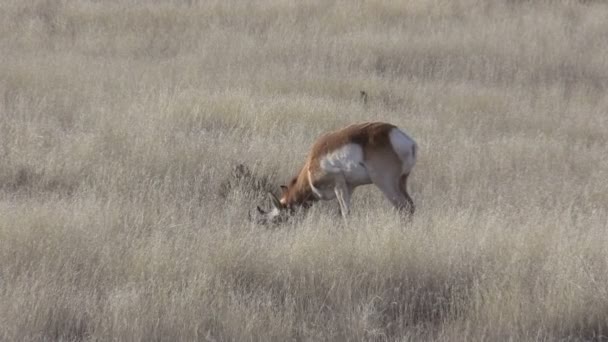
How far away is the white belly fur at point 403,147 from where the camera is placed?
818cm

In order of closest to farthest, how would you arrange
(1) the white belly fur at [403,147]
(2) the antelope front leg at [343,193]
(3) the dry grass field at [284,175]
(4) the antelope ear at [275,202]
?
(3) the dry grass field at [284,175] < (1) the white belly fur at [403,147] < (2) the antelope front leg at [343,193] < (4) the antelope ear at [275,202]

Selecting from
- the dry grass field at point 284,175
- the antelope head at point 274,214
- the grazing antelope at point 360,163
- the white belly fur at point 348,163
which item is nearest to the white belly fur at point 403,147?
the grazing antelope at point 360,163

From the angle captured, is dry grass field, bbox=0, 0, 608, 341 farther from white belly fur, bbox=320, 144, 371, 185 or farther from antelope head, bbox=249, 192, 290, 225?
white belly fur, bbox=320, 144, 371, 185

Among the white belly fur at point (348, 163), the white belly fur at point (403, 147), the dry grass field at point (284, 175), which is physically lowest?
the dry grass field at point (284, 175)

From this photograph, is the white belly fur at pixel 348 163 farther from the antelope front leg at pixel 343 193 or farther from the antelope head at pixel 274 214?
the antelope head at pixel 274 214

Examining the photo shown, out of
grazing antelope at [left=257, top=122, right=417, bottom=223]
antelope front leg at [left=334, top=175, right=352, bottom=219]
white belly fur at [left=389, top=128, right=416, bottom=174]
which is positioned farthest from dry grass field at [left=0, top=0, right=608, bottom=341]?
white belly fur at [left=389, top=128, right=416, bottom=174]

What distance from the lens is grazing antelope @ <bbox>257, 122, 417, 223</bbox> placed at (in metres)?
8.20

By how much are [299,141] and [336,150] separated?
288 centimetres

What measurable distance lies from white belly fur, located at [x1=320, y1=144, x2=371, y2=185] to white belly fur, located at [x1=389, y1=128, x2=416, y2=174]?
299 millimetres

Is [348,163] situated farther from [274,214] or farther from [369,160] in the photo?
[274,214]

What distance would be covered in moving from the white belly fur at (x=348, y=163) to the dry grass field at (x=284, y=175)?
377 millimetres

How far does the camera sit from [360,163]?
825 centimetres

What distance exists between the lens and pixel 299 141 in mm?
11102

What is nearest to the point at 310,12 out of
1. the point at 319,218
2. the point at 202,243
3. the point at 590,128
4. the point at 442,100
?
the point at 442,100
